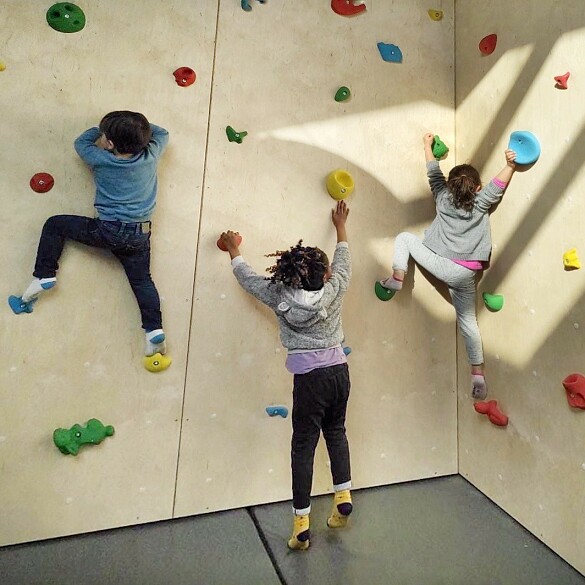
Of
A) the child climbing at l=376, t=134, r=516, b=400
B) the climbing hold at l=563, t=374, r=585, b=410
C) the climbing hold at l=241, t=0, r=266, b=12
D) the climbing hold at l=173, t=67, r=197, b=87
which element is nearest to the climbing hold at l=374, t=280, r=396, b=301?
the child climbing at l=376, t=134, r=516, b=400

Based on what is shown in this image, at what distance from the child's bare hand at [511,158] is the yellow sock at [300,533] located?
1494 millimetres

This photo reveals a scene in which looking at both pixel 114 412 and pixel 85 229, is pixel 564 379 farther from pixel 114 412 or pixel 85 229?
pixel 85 229

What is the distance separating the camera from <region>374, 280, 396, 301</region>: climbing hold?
7.57 ft

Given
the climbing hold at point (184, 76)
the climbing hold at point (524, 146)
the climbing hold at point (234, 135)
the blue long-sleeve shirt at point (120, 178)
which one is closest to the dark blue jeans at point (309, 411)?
the blue long-sleeve shirt at point (120, 178)

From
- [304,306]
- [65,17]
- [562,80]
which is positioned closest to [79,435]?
[304,306]

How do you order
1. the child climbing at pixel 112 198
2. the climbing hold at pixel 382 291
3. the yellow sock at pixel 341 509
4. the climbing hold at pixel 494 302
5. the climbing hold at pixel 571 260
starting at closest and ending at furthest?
the child climbing at pixel 112 198, the climbing hold at pixel 571 260, the yellow sock at pixel 341 509, the climbing hold at pixel 494 302, the climbing hold at pixel 382 291

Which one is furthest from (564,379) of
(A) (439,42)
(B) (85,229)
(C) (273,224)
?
(B) (85,229)

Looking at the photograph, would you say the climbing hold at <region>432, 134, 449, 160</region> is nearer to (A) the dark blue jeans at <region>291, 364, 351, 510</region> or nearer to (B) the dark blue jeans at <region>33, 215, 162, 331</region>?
(A) the dark blue jeans at <region>291, 364, 351, 510</region>

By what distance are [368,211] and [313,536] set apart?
129 centimetres

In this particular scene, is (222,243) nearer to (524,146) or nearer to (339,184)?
(339,184)

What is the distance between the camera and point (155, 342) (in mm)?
1942

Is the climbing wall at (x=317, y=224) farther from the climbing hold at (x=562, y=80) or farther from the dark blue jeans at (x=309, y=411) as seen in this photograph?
the climbing hold at (x=562, y=80)

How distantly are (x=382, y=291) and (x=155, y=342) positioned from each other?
0.95m

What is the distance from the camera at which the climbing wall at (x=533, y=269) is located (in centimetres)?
189
